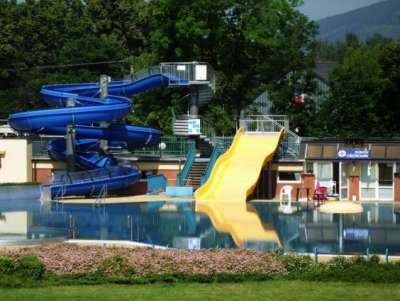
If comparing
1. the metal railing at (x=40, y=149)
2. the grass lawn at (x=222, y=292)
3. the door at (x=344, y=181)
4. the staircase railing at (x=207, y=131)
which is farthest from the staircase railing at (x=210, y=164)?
the grass lawn at (x=222, y=292)

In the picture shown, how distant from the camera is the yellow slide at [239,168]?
38.7 metres

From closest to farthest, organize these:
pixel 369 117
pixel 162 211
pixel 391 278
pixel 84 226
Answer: pixel 391 278
pixel 84 226
pixel 162 211
pixel 369 117

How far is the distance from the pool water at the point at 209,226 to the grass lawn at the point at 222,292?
4.78 m

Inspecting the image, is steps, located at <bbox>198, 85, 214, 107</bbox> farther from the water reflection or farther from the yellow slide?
the water reflection

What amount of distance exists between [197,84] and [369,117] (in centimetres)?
1238

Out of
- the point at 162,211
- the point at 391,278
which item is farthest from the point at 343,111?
the point at 391,278

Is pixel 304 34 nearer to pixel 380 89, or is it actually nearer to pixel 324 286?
pixel 380 89

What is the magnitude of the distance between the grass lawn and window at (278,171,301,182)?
2382 centimetres

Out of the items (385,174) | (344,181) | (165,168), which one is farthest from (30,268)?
(165,168)

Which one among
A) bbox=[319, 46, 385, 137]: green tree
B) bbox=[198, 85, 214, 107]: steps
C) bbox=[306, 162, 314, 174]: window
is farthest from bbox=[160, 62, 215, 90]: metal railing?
bbox=[319, 46, 385, 137]: green tree

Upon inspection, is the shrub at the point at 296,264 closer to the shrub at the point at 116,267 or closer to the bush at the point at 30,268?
the shrub at the point at 116,267

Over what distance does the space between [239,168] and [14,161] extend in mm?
12509

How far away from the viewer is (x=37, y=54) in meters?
78.9

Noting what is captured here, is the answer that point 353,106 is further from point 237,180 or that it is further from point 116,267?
point 116,267
